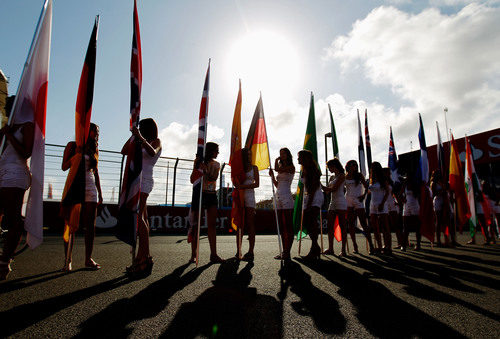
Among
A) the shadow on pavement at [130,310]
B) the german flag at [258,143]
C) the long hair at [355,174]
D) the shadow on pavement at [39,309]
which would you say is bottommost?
the shadow on pavement at [130,310]

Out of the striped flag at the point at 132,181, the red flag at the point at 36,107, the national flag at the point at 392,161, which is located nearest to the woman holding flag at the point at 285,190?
the striped flag at the point at 132,181

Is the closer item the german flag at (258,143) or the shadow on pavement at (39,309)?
the shadow on pavement at (39,309)

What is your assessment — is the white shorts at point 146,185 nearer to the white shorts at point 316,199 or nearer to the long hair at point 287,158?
the long hair at point 287,158

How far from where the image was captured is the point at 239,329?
1.81m

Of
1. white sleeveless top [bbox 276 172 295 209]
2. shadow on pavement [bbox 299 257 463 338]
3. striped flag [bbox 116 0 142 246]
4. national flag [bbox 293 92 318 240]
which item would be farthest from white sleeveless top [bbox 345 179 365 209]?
striped flag [bbox 116 0 142 246]

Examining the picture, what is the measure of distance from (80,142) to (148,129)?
0.84 metres

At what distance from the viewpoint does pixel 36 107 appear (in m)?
3.34

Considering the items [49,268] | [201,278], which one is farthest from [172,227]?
[201,278]

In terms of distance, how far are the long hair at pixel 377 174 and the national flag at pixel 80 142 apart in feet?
17.2

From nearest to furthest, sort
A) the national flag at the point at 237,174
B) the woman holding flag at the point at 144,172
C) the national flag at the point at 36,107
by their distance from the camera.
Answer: the national flag at the point at 36,107 → the woman holding flag at the point at 144,172 → the national flag at the point at 237,174

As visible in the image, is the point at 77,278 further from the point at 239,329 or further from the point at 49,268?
the point at 239,329

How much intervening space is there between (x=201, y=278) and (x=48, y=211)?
33.1 feet

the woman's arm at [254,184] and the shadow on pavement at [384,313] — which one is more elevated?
the woman's arm at [254,184]

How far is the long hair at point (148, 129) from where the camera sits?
12.4 feet
